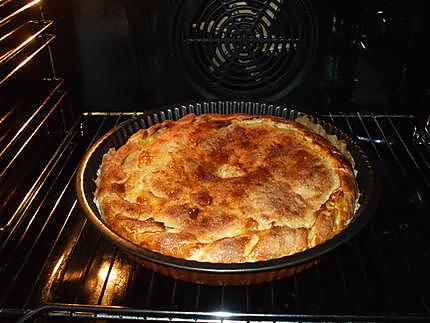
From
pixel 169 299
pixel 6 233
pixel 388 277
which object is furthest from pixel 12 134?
pixel 388 277

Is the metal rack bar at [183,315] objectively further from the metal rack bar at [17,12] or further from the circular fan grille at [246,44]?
the circular fan grille at [246,44]


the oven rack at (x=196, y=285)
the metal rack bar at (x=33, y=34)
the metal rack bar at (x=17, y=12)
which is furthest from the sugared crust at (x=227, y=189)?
the metal rack bar at (x=17, y=12)

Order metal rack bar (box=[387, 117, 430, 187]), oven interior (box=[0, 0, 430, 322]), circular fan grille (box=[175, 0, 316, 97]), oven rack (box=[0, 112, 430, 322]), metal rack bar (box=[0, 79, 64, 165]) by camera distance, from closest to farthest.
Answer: oven rack (box=[0, 112, 430, 322])
oven interior (box=[0, 0, 430, 322])
metal rack bar (box=[0, 79, 64, 165])
metal rack bar (box=[387, 117, 430, 187])
circular fan grille (box=[175, 0, 316, 97])

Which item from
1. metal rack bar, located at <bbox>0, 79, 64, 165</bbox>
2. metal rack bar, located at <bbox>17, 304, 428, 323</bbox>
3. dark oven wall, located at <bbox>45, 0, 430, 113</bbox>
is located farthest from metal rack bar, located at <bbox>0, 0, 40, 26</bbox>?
metal rack bar, located at <bbox>17, 304, 428, 323</bbox>

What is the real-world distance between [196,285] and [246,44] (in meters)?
1.18

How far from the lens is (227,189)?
1.80 metres

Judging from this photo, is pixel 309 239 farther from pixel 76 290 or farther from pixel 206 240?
pixel 76 290

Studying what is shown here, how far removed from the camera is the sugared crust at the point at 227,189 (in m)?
1.62

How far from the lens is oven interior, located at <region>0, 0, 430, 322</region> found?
1767 mm

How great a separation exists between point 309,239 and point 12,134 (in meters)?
1.32

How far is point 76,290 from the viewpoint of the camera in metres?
1.75

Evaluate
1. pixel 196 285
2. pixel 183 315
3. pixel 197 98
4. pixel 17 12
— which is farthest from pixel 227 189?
pixel 17 12

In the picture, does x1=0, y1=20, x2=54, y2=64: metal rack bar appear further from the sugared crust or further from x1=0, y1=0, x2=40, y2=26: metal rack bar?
the sugared crust

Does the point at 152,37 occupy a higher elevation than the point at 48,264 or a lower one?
higher
